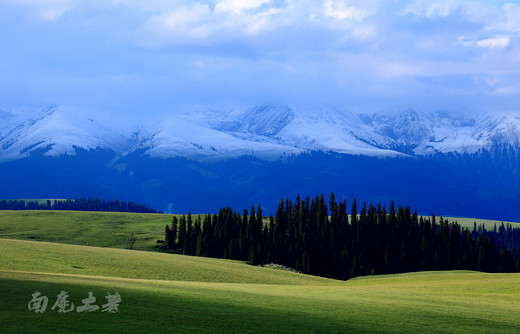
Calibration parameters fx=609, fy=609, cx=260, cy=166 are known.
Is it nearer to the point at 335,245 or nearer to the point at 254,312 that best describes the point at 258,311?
the point at 254,312

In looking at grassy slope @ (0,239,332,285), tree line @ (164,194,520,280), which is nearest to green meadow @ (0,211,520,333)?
grassy slope @ (0,239,332,285)

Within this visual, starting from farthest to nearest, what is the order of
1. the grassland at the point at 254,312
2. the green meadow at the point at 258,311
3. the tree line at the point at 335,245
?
the tree line at the point at 335,245 < the green meadow at the point at 258,311 < the grassland at the point at 254,312

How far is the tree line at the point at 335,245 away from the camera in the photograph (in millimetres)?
177125

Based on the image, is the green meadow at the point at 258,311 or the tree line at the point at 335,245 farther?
the tree line at the point at 335,245

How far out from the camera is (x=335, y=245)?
18700 cm

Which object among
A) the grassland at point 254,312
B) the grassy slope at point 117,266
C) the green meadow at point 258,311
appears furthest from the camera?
the grassy slope at point 117,266

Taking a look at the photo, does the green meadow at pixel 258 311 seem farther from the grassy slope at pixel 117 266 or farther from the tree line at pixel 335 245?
the tree line at pixel 335 245

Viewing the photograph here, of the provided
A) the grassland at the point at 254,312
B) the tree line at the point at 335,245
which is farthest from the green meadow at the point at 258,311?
the tree line at the point at 335,245

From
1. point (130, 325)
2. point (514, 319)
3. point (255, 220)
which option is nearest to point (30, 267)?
point (130, 325)

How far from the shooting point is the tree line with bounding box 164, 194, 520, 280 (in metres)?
177

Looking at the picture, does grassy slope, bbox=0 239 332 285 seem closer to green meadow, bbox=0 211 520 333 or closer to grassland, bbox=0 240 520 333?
green meadow, bbox=0 211 520 333

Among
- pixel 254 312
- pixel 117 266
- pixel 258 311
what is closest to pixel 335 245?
pixel 117 266

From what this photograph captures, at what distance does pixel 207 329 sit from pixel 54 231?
164610 mm

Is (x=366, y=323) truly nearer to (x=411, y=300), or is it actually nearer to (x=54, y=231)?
(x=411, y=300)
